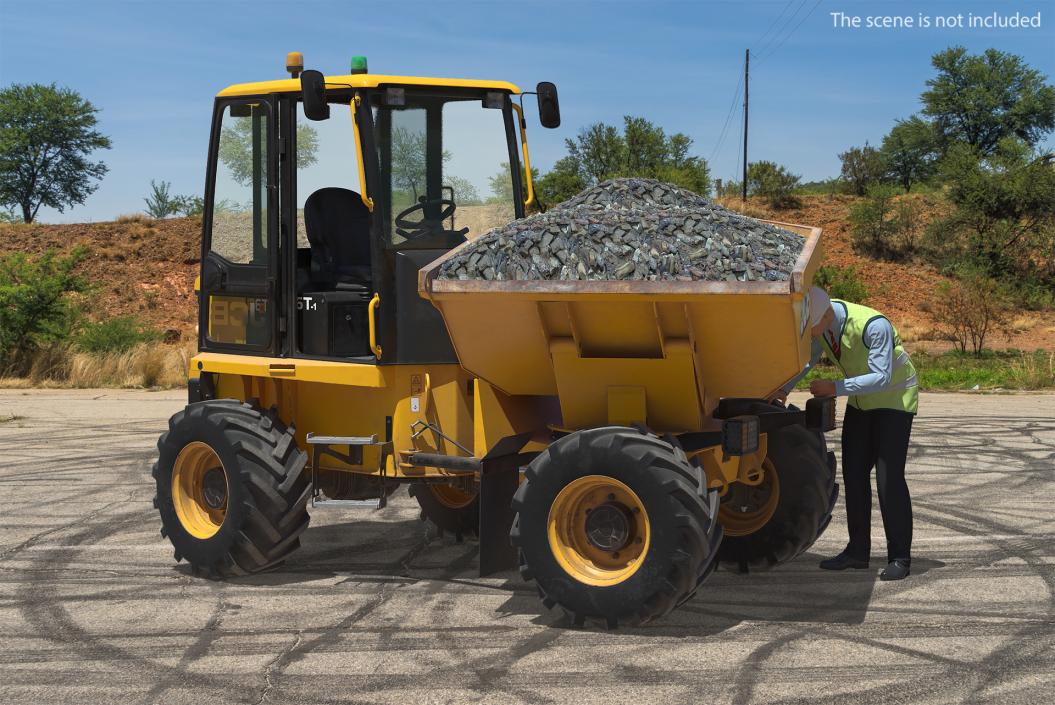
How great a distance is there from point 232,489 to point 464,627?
1771 mm

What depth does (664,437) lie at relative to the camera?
21.4 ft

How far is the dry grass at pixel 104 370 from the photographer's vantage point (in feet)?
71.7

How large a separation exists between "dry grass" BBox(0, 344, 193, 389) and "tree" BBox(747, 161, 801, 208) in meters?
35.9

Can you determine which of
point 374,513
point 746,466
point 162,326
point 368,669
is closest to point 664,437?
point 746,466

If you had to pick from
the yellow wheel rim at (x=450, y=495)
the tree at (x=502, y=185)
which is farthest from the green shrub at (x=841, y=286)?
the tree at (x=502, y=185)

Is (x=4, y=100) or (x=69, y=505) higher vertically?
(x=4, y=100)

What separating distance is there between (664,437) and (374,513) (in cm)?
405

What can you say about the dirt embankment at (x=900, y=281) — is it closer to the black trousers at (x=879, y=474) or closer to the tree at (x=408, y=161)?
the black trousers at (x=879, y=474)

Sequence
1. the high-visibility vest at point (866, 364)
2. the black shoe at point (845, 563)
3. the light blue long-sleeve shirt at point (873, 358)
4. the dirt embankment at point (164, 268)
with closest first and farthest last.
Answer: the light blue long-sleeve shirt at point (873, 358)
the high-visibility vest at point (866, 364)
the black shoe at point (845, 563)
the dirt embankment at point (164, 268)

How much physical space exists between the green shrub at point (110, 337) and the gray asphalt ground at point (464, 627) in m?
14.6

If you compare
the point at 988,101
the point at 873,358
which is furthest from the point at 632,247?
the point at 988,101

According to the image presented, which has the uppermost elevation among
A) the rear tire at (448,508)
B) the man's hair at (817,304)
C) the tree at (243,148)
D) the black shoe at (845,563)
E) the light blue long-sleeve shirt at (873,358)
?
the tree at (243,148)

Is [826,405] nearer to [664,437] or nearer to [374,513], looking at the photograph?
[664,437]

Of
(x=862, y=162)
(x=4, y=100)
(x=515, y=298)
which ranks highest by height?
(x=4, y=100)
